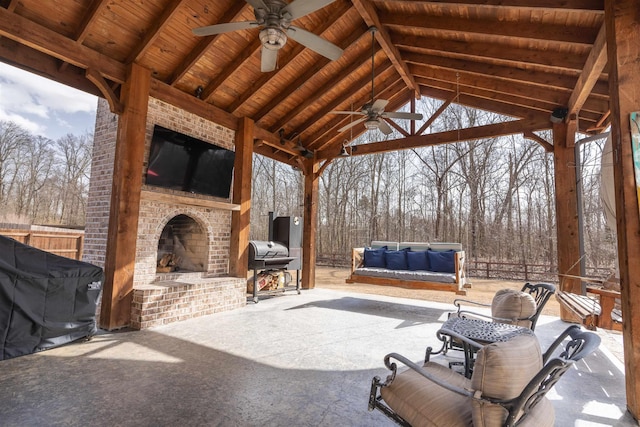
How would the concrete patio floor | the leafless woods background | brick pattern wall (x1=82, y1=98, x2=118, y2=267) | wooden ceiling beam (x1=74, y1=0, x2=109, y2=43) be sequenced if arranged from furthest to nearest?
1. the leafless woods background
2. brick pattern wall (x1=82, y1=98, x2=118, y2=267)
3. wooden ceiling beam (x1=74, y1=0, x2=109, y2=43)
4. the concrete patio floor

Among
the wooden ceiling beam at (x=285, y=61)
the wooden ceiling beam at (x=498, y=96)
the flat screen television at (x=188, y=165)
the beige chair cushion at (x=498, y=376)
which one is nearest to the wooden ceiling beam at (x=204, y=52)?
the wooden ceiling beam at (x=285, y=61)

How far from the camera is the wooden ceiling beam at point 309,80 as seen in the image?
493cm

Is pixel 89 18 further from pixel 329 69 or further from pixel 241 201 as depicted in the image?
pixel 329 69

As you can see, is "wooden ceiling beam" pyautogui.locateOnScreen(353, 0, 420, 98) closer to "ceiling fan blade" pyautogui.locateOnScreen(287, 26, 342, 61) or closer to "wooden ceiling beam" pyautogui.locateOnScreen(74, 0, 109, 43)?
"ceiling fan blade" pyautogui.locateOnScreen(287, 26, 342, 61)

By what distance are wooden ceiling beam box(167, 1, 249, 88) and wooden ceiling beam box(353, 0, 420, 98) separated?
156 cm

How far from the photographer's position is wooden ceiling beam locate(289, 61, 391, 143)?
599 centimetres

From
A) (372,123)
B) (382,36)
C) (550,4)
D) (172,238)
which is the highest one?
(382,36)

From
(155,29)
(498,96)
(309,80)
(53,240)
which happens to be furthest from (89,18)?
(53,240)

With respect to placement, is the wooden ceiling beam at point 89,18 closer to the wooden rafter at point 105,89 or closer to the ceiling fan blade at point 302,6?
the wooden rafter at point 105,89

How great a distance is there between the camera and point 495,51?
4395 mm

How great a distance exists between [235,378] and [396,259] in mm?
4543

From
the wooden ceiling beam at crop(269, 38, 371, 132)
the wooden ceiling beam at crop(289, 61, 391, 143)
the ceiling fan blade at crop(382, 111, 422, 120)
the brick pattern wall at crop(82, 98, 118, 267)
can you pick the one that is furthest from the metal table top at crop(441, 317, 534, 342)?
the wooden ceiling beam at crop(289, 61, 391, 143)

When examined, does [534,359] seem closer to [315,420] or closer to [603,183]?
[315,420]

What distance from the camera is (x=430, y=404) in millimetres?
1488
